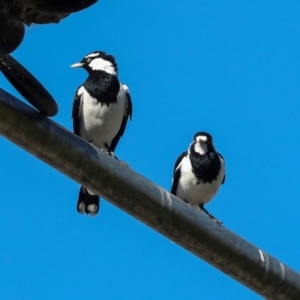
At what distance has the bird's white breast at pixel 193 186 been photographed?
7.89m

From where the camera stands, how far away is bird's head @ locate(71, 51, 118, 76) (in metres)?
7.66

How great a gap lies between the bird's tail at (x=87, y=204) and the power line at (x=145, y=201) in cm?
506

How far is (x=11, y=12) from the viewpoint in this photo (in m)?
1.81

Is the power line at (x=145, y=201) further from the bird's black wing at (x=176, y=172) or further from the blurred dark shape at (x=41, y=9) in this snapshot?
the bird's black wing at (x=176, y=172)

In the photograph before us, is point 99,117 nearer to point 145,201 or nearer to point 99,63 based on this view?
point 99,63

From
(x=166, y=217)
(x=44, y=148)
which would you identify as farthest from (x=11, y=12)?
(x=166, y=217)

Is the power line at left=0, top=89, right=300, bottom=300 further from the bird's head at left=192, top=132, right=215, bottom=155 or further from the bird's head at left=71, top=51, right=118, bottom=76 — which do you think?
the bird's head at left=192, top=132, right=215, bottom=155

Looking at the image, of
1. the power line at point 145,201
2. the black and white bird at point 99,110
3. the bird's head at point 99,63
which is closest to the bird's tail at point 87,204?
the black and white bird at point 99,110

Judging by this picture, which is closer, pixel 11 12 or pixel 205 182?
pixel 11 12

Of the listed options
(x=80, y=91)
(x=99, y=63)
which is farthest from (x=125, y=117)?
(x=99, y=63)

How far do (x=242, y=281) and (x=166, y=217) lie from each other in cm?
30

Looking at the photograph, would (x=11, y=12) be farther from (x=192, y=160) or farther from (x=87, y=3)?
(x=192, y=160)

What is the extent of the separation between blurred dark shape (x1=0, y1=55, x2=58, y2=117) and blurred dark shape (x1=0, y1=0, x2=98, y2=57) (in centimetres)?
14

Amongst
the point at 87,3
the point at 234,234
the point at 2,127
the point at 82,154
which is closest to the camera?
the point at 87,3
